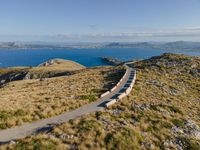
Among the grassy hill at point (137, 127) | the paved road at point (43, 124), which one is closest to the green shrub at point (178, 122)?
the grassy hill at point (137, 127)

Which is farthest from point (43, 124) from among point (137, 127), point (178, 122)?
point (178, 122)

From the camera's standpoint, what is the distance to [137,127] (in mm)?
24812

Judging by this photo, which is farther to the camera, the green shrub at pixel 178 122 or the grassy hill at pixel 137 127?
the green shrub at pixel 178 122

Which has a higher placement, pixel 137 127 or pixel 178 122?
pixel 137 127

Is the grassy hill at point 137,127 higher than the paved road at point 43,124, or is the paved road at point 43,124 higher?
the paved road at point 43,124

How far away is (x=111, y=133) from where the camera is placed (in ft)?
72.6

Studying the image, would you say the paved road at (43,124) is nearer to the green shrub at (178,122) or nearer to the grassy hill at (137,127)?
the grassy hill at (137,127)

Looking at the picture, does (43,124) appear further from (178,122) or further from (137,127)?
(178,122)

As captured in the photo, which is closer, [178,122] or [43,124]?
[43,124]

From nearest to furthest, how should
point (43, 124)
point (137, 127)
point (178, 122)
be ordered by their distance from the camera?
point (43, 124)
point (137, 127)
point (178, 122)

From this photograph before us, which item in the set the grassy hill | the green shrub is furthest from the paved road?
the green shrub

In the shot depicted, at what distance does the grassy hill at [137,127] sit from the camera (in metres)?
19.7

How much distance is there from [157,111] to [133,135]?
31.8 ft

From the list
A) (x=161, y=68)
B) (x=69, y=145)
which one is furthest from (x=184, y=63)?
(x=69, y=145)
